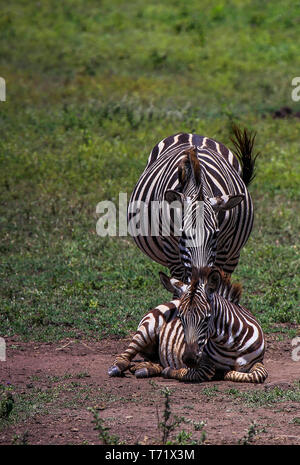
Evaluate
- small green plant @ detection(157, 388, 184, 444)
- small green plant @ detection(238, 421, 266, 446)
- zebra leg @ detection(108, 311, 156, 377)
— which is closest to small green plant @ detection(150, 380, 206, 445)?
small green plant @ detection(157, 388, 184, 444)

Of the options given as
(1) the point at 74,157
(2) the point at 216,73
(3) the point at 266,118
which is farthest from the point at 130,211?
(2) the point at 216,73

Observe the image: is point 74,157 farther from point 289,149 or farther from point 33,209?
point 289,149

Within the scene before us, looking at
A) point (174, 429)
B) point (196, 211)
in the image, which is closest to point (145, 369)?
point (196, 211)

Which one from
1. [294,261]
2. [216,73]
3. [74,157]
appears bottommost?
[294,261]

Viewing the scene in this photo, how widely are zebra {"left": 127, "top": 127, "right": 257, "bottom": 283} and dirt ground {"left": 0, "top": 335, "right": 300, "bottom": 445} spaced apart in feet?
3.29

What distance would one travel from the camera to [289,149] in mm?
14992

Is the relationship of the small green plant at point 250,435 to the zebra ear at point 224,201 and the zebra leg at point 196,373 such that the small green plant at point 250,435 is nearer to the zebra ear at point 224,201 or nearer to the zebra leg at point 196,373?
the zebra leg at point 196,373

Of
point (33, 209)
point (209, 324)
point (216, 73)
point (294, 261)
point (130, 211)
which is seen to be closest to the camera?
point (209, 324)

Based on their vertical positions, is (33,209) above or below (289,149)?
below

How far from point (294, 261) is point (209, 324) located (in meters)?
3.97

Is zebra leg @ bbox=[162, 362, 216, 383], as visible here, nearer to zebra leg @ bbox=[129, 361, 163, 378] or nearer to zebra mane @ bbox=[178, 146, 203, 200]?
zebra leg @ bbox=[129, 361, 163, 378]

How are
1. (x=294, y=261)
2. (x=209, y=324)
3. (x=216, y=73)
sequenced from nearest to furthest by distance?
(x=209, y=324), (x=294, y=261), (x=216, y=73)

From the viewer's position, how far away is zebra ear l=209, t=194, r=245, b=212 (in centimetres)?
698

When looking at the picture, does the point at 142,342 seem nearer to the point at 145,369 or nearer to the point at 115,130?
the point at 145,369
